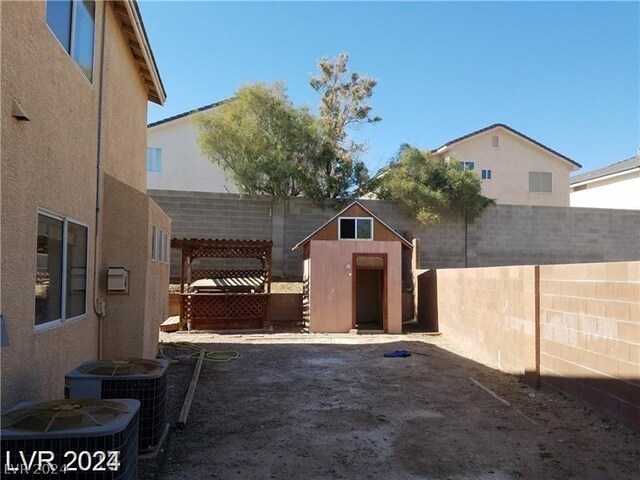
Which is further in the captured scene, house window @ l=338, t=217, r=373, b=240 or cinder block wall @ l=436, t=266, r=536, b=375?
house window @ l=338, t=217, r=373, b=240

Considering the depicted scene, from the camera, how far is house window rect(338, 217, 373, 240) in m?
14.6

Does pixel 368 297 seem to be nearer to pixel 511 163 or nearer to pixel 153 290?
pixel 153 290

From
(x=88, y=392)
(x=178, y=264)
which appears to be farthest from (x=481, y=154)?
(x=88, y=392)

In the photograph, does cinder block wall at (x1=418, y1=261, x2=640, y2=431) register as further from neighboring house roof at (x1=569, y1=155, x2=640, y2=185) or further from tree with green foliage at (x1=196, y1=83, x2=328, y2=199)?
neighboring house roof at (x1=569, y1=155, x2=640, y2=185)

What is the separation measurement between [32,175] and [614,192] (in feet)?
102

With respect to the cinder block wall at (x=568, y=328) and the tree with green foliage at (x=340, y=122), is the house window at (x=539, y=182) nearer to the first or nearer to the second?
the tree with green foliage at (x=340, y=122)

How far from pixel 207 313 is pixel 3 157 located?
11.6 metres

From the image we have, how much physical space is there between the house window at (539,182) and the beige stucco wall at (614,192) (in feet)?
10.7

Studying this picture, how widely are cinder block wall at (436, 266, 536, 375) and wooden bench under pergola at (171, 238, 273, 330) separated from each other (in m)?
5.42

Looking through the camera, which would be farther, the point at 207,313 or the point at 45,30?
the point at 207,313

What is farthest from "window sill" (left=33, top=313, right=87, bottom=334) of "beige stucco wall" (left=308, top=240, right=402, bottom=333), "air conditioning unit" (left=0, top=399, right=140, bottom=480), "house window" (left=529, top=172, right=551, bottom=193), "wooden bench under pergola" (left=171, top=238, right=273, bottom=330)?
"house window" (left=529, top=172, right=551, bottom=193)

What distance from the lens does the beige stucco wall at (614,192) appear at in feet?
87.4

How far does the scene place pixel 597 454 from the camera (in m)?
4.66

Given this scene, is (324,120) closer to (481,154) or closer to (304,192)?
(304,192)
